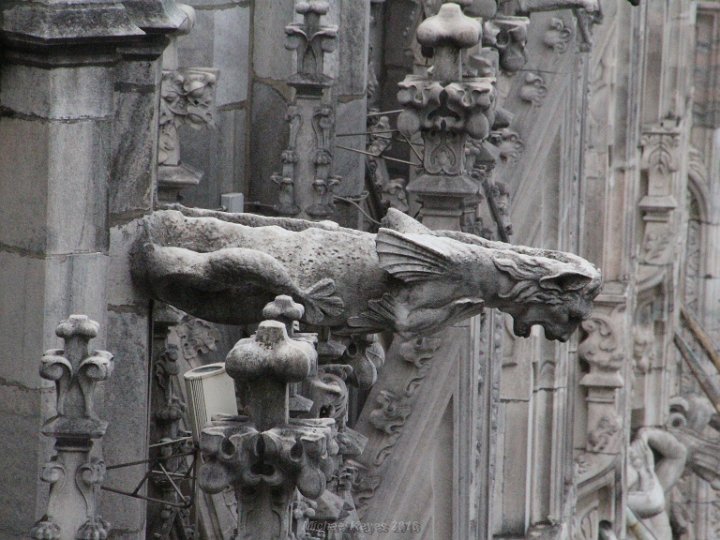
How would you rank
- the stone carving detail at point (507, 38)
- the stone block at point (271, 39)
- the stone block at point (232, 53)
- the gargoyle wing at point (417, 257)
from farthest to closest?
the stone block at point (271, 39) < the stone block at point (232, 53) < the stone carving detail at point (507, 38) < the gargoyle wing at point (417, 257)

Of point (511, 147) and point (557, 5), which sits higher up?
point (557, 5)

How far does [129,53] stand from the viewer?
732 centimetres

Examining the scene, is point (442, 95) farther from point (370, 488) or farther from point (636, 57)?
point (636, 57)

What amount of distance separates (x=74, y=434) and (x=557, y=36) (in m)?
9.34

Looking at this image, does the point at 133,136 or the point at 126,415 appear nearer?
the point at 133,136

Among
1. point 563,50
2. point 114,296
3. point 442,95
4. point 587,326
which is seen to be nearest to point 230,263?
point 114,296

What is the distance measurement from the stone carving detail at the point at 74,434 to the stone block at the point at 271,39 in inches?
253

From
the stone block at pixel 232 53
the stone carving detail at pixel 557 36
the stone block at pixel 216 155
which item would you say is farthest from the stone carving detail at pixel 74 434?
the stone carving detail at pixel 557 36

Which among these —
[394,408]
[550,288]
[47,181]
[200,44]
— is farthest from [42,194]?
[200,44]

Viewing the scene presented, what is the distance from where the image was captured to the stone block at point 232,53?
42.3 feet

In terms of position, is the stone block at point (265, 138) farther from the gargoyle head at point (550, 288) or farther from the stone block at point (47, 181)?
the stone block at point (47, 181)

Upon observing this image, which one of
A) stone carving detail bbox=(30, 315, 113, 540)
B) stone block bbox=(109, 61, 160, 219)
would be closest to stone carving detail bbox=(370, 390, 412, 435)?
stone block bbox=(109, 61, 160, 219)

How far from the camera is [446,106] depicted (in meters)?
10.9

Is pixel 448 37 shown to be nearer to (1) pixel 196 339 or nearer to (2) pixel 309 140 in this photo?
(1) pixel 196 339
